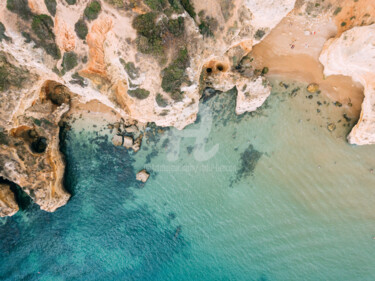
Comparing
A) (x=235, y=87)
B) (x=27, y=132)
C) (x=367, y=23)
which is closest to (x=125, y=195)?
(x=27, y=132)

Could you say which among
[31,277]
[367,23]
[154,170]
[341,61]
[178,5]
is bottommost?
[31,277]

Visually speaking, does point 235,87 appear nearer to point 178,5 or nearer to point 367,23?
point 178,5

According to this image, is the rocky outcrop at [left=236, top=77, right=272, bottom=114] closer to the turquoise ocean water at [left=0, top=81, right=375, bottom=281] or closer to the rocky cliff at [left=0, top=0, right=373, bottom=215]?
the rocky cliff at [left=0, top=0, right=373, bottom=215]

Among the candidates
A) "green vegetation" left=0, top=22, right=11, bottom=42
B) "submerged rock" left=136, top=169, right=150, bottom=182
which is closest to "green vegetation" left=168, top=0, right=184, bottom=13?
"green vegetation" left=0, top=22, right=11, bottom=42

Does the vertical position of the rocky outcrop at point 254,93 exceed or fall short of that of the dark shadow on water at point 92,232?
it exceeds it

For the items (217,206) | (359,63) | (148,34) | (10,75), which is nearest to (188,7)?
(148,34)

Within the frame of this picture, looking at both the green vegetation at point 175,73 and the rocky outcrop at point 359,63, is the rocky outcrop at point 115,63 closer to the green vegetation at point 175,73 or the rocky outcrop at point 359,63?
the green vegetation at point 175,73

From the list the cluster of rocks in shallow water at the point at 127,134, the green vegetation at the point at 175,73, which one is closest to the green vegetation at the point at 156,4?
the green vegetation at the point at 175,73
